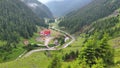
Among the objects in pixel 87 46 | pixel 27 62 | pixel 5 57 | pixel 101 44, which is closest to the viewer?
pixel 87 46

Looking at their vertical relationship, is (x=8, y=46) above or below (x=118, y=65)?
above

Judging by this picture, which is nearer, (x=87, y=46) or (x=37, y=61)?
(x=87, y=46)

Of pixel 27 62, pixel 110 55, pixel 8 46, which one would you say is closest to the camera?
pixel 110 55

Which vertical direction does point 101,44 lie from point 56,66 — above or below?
above

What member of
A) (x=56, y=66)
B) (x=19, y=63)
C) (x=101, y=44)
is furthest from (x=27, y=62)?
(x=101, y=44)

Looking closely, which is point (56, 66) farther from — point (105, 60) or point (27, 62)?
point (27, 62)

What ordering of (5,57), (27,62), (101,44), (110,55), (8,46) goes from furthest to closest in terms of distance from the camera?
1. (8,46)
2. (5,57)
3. (27,62)
4. (110,55)
5. (101,44)

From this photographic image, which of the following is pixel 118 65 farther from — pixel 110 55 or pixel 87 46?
pixel 87 46

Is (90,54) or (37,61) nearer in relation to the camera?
(90,54)

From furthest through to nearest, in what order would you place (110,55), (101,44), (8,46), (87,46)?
1. (8,46)
2. (110,55)
3. (101,44)
4. (87,46)
